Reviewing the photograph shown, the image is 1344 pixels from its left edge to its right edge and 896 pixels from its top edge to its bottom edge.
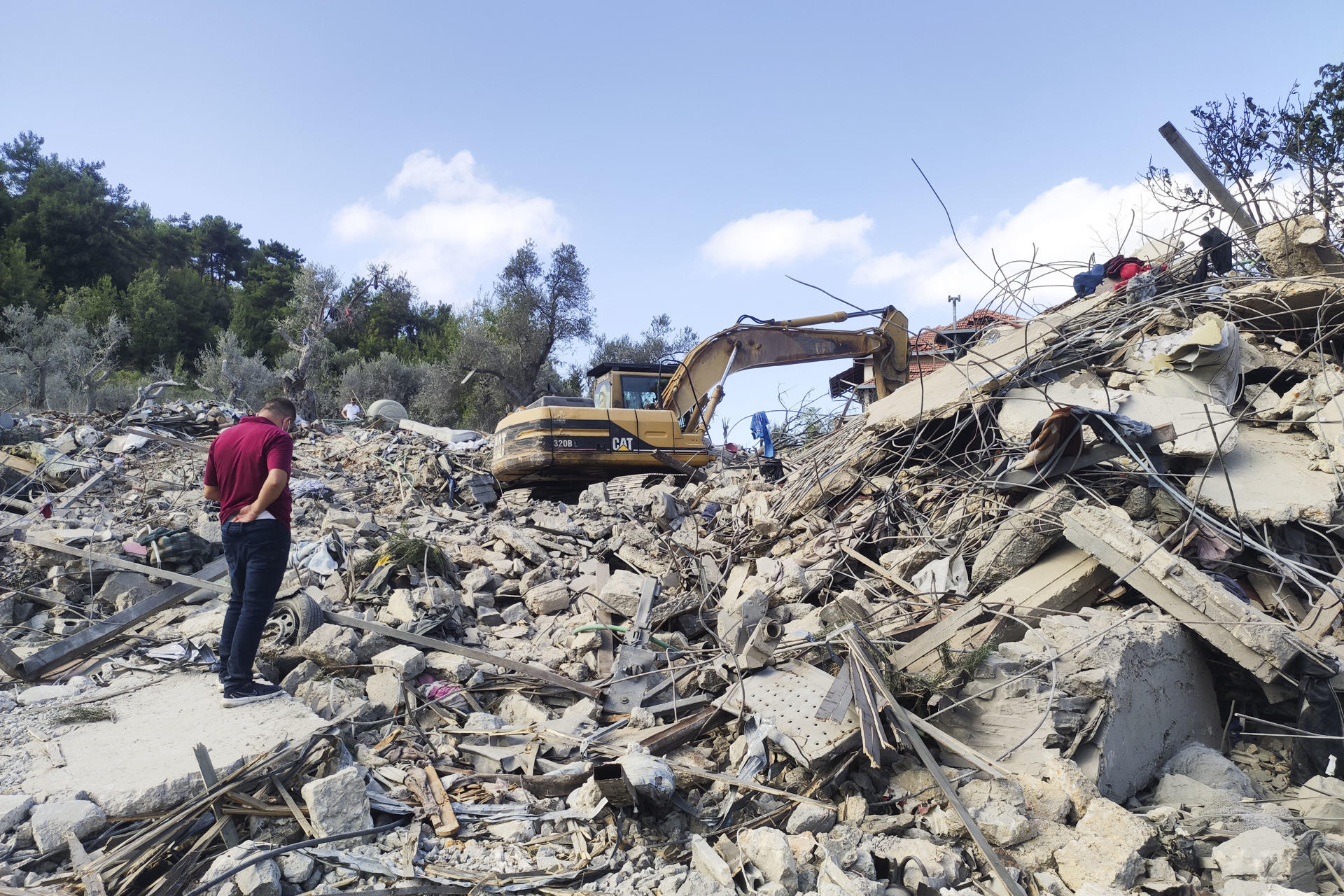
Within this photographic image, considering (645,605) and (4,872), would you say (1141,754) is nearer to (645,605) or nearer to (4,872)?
(645,605)

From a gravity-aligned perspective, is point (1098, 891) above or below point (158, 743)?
below

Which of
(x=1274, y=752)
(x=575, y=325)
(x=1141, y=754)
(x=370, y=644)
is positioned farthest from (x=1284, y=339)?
(x=575, y=325)

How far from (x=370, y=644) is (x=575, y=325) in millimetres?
24751

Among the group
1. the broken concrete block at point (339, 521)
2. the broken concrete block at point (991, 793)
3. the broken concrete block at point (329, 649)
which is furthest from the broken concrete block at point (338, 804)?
the broken concrete block at point (339, 521)

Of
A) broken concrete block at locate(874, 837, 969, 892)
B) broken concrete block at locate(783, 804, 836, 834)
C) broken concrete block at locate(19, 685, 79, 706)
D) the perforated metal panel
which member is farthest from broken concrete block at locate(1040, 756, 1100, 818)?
broken concrete block at locate(19, 685, 79, 706)

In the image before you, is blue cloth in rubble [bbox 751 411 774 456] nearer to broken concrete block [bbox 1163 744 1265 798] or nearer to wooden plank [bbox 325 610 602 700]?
wooden plank [bbox 325 610 602 700]

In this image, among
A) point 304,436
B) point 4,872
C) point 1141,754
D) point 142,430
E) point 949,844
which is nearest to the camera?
point 4,872

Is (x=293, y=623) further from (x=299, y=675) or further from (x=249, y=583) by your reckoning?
(x=249, y=583)

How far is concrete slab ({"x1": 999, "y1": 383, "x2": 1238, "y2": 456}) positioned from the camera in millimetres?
4973

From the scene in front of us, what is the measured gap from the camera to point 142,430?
37.9 ft

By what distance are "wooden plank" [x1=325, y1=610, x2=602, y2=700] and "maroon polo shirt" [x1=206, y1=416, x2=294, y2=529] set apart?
0.99m

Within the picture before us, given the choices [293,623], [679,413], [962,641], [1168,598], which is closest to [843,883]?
[962,641]

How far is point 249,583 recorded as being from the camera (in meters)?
3.91

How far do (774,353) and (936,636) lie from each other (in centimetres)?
637
